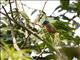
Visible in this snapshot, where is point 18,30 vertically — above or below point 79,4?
below

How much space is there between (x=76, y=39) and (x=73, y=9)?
1.13 ft

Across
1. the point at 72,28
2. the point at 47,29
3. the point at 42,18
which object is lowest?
the point at 47,29

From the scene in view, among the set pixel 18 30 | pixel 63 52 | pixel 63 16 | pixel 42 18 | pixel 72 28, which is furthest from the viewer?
pixel 63 16

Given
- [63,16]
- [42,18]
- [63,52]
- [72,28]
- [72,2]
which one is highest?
[72,2]

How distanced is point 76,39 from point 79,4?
371 millimetres

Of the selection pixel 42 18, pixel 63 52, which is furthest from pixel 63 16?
pixel 63 52

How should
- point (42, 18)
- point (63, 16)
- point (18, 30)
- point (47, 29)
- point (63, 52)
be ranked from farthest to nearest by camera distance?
point (63, 16) → point (18, 30) → point (42, 18) → point (47, 29) → point (63, 52)

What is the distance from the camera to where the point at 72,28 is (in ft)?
4.30

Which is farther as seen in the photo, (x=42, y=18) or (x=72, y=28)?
(x=72, y=28)

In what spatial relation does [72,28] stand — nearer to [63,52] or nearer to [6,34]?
[6,34]

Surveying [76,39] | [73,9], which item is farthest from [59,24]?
[73,9]

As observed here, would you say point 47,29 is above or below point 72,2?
below

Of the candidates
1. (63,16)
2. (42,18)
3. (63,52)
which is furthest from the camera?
(63,16)

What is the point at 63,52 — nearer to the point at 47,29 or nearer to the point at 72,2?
the point at 47,29
